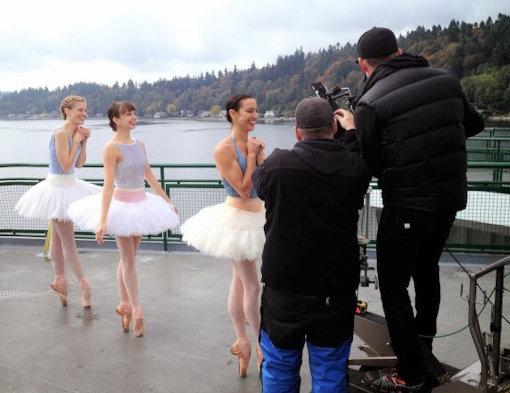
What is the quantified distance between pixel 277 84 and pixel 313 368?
32.7 metres

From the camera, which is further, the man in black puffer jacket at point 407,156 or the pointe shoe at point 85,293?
the pointe shoe at point 85,293

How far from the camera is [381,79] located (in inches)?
94.5

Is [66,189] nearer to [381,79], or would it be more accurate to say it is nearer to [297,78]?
[381,79]

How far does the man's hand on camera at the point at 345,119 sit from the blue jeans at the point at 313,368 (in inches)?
40.0

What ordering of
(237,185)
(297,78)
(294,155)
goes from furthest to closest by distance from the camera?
(297,78) → (237,185) → (294,155)

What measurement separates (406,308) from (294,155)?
39.7 inches

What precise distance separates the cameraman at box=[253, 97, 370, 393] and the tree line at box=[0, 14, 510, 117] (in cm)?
2530

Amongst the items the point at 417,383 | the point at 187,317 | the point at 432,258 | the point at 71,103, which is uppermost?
the point at 71,103

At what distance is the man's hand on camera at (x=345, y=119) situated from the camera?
8.39 ft

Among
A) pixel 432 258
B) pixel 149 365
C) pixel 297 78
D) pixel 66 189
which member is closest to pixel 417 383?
pixel 432 258

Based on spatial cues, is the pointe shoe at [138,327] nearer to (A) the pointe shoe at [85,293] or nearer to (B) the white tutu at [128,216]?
(B) the white tutu at [128,216]

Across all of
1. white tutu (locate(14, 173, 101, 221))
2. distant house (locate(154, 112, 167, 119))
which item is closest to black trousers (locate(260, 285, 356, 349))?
white tutu (locate(14, 173, 101, 221))

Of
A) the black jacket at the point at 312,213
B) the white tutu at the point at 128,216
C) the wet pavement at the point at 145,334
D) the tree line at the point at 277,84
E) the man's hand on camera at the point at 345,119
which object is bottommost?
the wet pavement at the point at 145,334

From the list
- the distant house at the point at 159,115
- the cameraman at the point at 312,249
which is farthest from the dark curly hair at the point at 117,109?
the distant house at the point at 159,115
